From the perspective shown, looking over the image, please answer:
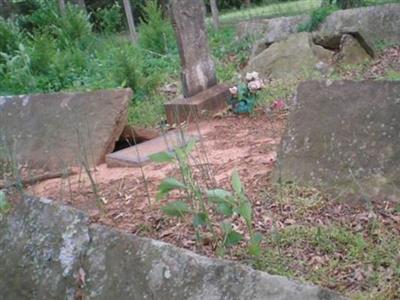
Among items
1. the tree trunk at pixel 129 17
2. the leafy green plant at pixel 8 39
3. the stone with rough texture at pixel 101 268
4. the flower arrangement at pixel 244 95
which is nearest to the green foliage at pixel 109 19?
the leafy green plant at pixel 8 39

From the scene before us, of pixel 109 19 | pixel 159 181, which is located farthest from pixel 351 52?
pixel 109 19

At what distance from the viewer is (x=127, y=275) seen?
195cm

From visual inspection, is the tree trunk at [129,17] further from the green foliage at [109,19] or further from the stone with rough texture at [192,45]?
the green foliage at [109,19]

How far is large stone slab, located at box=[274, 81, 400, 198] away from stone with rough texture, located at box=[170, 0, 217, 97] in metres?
2.32

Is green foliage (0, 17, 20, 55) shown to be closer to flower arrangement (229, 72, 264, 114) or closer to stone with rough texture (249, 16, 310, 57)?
stone with rough texture (249, 16, 310, 57)

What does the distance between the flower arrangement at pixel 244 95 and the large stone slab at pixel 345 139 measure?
1.87 meters

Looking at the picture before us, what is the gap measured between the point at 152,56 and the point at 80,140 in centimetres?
518

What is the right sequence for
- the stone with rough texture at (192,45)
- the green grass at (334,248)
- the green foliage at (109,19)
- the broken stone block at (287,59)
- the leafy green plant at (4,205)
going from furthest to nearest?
the green foliage at (109,19), the broken stone block at (287,59), the stone with rough texture at (192,45), the leafy green plant at (4,205), the green grass at (334,248)

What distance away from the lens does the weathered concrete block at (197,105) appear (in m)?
5.45

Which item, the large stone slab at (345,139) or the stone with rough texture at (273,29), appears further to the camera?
the stone with rough texture at (273,29)

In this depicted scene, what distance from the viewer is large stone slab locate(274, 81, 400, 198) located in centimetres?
294

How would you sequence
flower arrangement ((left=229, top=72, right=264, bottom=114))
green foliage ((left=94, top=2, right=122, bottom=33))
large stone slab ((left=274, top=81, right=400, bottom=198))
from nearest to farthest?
1. large stone slab ((left=274, top=81, right=400, bottom=198))
2. flower arrangement ((left=229, top=72, right=264, bottom=114))
3. green foliage ((left=94, top=2, right=122, bottom=33))

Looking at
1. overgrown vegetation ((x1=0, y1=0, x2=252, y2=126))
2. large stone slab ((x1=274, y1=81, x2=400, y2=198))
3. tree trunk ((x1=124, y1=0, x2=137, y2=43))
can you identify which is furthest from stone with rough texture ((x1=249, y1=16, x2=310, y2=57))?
large stone slab ((x1=274, y1=81, x2=400, y2=198))

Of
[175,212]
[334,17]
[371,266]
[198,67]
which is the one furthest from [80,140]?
[334,17]
